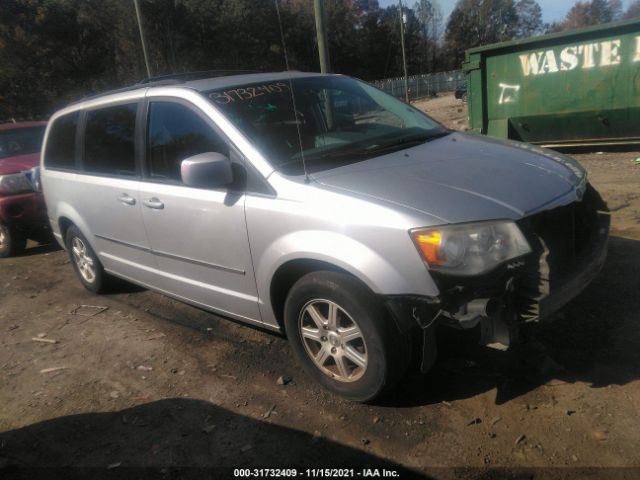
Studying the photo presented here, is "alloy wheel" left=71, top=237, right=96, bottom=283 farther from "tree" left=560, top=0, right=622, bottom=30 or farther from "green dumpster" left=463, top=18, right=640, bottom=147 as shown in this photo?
"tree" left=560, top=0, right=622, bottom=30

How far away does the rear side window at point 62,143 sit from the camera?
15.6 ft

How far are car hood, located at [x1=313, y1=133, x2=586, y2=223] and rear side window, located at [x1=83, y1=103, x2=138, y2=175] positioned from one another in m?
1.79

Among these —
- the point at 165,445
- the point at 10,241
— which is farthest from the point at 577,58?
the point at 10,241

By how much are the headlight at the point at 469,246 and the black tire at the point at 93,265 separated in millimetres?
3512

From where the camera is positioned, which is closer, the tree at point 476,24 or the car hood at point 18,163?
the car hood at point 18,163

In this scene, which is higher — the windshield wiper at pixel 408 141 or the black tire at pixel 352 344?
the windshield wiper at pixel 408 141

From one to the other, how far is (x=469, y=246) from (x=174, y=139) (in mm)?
2170

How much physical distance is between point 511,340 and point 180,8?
4034 centimetres

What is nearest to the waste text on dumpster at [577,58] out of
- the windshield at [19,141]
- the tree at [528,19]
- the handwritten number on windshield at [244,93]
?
the handwritten number on windshield at [244,93]

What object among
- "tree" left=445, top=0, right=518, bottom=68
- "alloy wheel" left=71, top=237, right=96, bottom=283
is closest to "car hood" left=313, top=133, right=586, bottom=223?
"alloy wheel" left=71, top=237, right=96, bottom=283

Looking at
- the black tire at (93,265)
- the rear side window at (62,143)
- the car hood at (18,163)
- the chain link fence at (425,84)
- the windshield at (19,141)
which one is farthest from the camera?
the chain link fence at (425,84)

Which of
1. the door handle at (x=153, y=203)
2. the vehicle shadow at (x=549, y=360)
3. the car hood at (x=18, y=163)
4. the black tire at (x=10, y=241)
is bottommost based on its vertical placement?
the vehicle shadow at (x=549, y=360)

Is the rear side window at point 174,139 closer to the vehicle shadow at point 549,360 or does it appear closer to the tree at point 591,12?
the vehicle shadow at point 549,360

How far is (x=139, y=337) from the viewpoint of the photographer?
4164 mm
